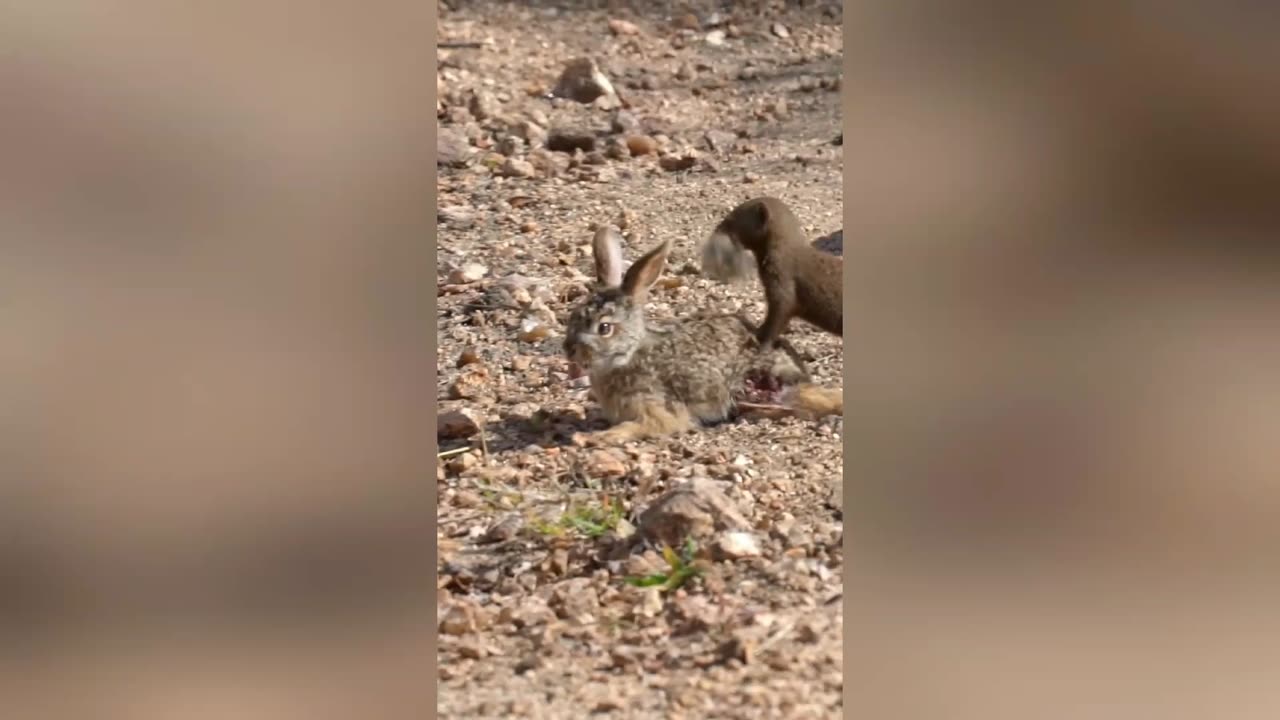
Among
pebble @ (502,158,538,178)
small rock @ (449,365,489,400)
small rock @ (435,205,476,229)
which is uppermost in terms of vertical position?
pebble @ (502,158,538,178)

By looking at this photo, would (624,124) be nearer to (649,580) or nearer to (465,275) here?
(465,275)

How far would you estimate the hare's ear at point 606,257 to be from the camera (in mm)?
2828

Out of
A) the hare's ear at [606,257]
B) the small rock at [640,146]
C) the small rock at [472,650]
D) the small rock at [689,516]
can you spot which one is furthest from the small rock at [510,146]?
the small rock at [472,650]

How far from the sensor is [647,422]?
2.71 metres

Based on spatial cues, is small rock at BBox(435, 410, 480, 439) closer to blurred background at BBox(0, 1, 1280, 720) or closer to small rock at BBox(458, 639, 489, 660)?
small rock at BBox(458, 639, 489, 660)

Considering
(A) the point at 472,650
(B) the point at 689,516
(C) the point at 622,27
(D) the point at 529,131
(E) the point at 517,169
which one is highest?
(C) the point at 622,27

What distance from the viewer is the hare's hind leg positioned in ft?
8.79

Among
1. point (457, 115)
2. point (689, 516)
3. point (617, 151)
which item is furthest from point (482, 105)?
point (689, 516)

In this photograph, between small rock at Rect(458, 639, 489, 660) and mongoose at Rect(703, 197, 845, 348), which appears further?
mongoose at Rect(703, 197, 845, 348)

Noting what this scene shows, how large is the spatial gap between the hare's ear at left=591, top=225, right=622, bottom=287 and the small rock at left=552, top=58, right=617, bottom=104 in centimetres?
124

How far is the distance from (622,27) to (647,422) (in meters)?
2.00

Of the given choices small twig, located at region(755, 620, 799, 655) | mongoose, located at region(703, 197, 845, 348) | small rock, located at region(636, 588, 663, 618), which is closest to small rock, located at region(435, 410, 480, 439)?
mongoose, located at region(703, 197, 845, 348)
